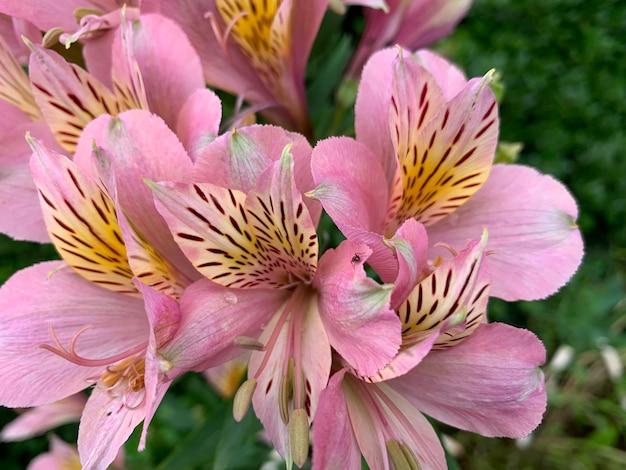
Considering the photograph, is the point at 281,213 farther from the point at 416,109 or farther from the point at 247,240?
the point at 416,109

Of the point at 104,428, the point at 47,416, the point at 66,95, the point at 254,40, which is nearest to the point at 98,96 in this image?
the point at 66,95

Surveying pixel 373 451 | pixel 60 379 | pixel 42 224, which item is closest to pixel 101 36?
pixel 42 224

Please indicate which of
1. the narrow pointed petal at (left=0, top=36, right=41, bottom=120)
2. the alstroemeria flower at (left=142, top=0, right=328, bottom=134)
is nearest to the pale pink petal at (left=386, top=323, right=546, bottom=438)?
the alstroemeria flower at (left=142, top=0, right=328, bottom=134)

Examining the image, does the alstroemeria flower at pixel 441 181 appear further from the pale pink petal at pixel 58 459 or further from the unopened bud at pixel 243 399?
the pale pink petal at pixel 58 459

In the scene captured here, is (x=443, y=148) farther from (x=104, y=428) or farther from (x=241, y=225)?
(x=104, y=428)

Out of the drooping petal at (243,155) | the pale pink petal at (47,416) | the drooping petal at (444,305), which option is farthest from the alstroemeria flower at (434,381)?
the pale pink petal at (47,416)
